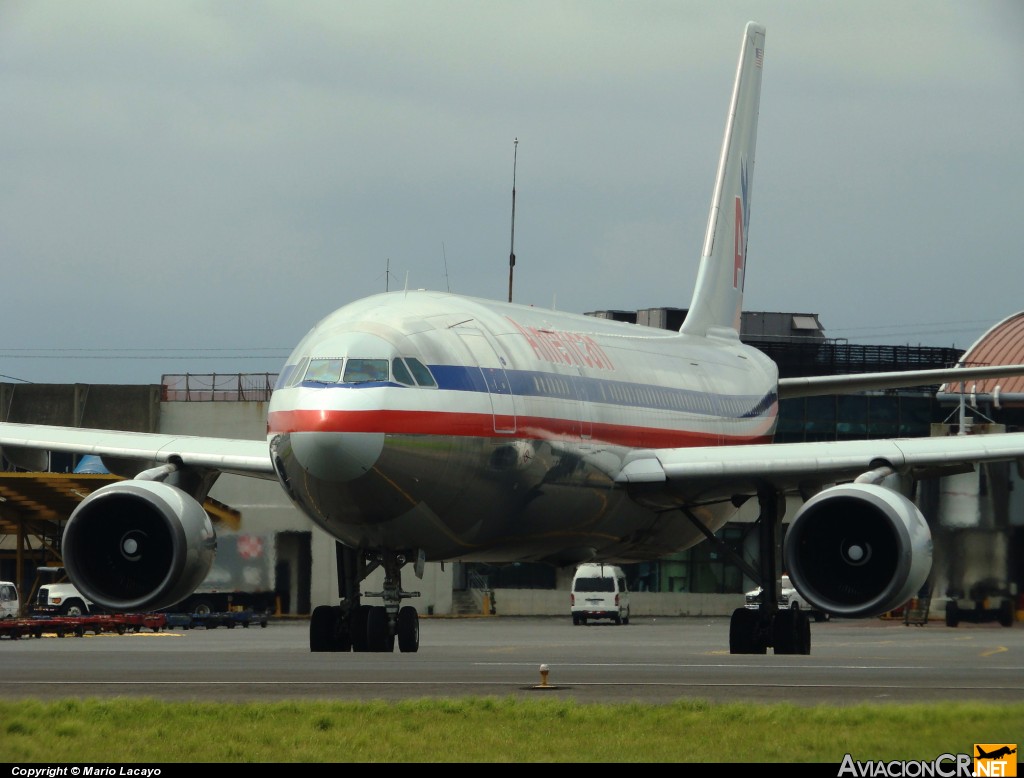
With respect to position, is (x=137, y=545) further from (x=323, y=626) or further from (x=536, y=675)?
(x=536, y=675)

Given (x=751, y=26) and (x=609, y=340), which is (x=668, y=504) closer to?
(x=609, y=340)

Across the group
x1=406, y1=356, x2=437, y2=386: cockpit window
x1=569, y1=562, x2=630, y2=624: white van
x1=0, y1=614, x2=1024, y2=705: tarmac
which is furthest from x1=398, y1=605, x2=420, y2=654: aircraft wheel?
x1=569, y1=562, x2=630, y2=624: white van

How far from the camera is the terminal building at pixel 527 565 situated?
44.0 metres

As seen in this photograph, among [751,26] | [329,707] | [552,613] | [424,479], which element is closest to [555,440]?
[424,479]

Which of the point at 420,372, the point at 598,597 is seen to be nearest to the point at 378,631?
the point at 420,372

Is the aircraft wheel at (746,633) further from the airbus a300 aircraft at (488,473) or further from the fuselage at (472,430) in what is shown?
the fuselage at (472,430)

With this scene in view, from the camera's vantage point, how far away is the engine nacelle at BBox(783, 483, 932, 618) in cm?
2408

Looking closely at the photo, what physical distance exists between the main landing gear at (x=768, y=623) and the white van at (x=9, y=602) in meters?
26.4

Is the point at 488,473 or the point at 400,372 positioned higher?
the point at 400,372

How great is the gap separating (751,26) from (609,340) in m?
14.2

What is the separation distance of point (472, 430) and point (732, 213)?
17729 mm

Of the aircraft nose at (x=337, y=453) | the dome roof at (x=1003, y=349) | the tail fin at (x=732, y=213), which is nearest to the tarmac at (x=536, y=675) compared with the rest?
the aircraft nose at (x=337, y=453)

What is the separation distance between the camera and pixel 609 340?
30750mm

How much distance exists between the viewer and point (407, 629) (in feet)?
82.1
